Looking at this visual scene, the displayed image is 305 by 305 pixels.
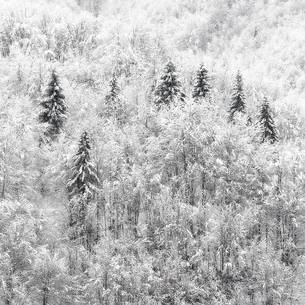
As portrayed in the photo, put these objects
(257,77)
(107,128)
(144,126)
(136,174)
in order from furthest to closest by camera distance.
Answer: (257,77), (144,126), (107,128), (136,174)

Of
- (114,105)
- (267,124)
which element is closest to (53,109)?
(114,105)

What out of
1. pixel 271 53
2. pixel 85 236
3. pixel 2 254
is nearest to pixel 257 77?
pixel 271 53

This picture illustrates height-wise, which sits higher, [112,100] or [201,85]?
[201,85]

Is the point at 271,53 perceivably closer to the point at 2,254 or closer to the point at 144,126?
the point at 144,126

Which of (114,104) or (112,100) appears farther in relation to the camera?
(112,100)

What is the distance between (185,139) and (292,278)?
58.2 feet

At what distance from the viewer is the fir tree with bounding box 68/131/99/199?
156 feet

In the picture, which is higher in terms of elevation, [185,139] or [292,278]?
[185,139]

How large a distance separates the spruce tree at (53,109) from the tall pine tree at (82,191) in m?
8.88

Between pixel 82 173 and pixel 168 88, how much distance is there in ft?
67.4

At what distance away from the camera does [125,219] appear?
166ft

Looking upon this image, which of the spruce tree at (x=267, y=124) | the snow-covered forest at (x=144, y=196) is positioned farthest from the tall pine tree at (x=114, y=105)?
the spruce tree at (x=267, y=124)

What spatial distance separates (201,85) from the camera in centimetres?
6456

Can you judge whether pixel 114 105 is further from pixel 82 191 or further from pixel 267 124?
pixel 267 124
